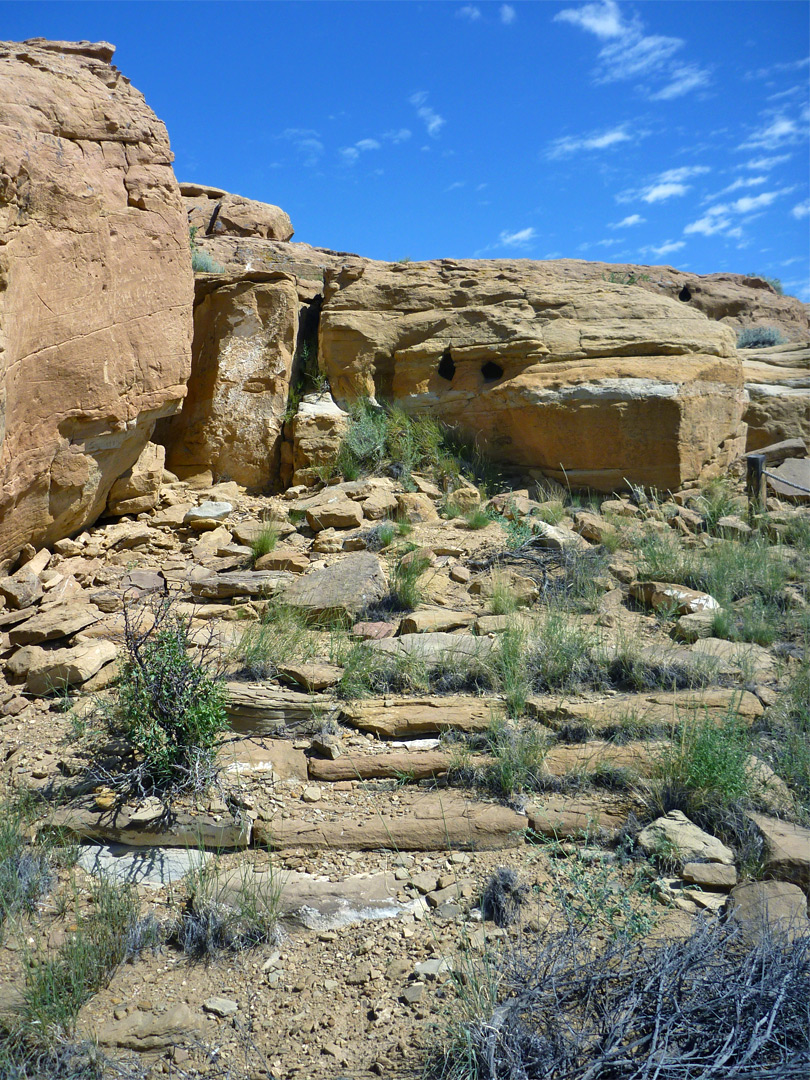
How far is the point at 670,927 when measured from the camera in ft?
9.79

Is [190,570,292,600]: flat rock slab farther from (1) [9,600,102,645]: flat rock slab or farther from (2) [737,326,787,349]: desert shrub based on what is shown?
(2) [737,326,787,349]: desert shrub

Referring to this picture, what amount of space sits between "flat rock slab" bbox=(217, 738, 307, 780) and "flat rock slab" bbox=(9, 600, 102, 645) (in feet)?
4.99

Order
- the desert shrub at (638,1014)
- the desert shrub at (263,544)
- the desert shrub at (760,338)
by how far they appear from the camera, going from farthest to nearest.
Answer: the desert shrub at (760,338) → the desert shrub at (263,544) → the desert shrub at (638,1014)

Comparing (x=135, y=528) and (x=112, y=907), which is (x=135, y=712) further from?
(x=135, y=528)

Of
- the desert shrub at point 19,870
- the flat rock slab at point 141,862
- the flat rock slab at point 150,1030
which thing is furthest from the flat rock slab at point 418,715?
the flat rock slab at point 150,1030

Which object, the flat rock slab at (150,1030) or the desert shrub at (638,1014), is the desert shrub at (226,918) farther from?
the desert shrub at (638,1014)

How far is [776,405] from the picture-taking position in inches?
349

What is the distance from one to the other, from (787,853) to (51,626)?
13.6 ft

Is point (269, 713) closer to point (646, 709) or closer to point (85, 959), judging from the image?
point (85, 959)

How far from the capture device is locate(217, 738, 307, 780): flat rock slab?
3.87 meters

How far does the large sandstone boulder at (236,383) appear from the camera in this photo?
7758 mm

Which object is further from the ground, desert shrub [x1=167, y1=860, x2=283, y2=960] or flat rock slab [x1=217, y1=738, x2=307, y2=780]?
flat rock slab [x1=217, y1=738, x2=307, y2=780]

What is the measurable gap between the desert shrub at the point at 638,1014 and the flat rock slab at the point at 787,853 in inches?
18.7

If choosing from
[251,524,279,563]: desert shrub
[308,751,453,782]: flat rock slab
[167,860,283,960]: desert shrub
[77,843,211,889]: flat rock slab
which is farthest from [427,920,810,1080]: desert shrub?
[251,524,279,563]: desert shrub
